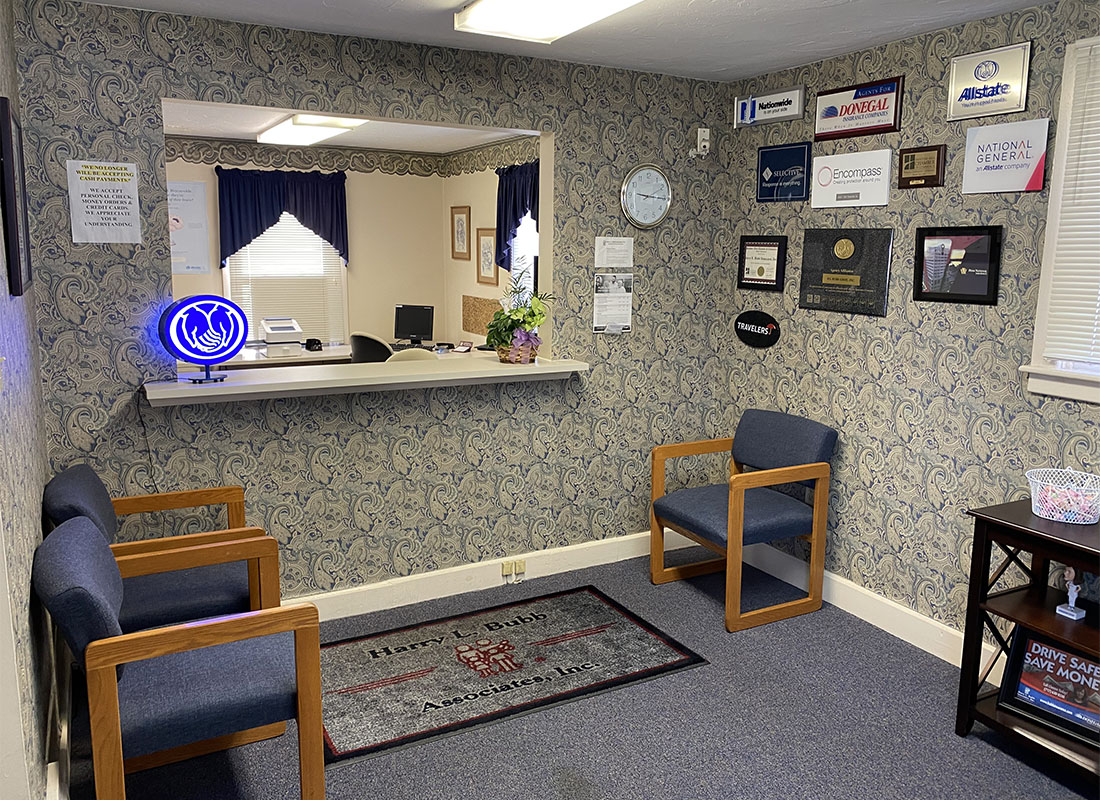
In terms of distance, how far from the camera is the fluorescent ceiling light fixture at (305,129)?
4.39 metres

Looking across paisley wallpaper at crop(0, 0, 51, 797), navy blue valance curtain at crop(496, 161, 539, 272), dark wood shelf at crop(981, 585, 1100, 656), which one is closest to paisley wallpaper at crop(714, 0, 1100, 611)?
dark wood shelf at crop(981, 585, 1100, 656)

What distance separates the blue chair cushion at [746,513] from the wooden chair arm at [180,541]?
1.80 meters

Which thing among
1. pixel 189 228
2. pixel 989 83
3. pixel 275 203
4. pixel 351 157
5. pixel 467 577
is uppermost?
pixel 351 157

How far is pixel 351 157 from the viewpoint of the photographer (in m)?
6.91

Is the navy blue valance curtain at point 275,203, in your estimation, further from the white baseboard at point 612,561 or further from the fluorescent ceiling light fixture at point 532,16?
the fluorescent ceiling light fixture at point 532,16

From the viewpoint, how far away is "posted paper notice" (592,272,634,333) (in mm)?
3932

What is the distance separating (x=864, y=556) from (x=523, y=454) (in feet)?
5.31

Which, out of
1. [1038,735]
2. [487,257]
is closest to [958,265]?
[1038,735]

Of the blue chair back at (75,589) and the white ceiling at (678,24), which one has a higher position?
the white ceiling at (678,24)

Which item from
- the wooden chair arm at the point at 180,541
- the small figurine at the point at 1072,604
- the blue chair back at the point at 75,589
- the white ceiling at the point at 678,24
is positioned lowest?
Result: the small figurine at the point at 1072,604

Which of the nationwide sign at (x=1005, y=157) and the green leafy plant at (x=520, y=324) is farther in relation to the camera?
the green leafy plant at (x=520, y=324)

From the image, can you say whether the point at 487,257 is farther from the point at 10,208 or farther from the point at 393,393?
the point at 10,208

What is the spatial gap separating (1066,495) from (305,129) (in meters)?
4.48

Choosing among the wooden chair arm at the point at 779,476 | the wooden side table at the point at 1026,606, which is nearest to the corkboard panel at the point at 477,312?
the wooden chair arm at the point at 779,476
